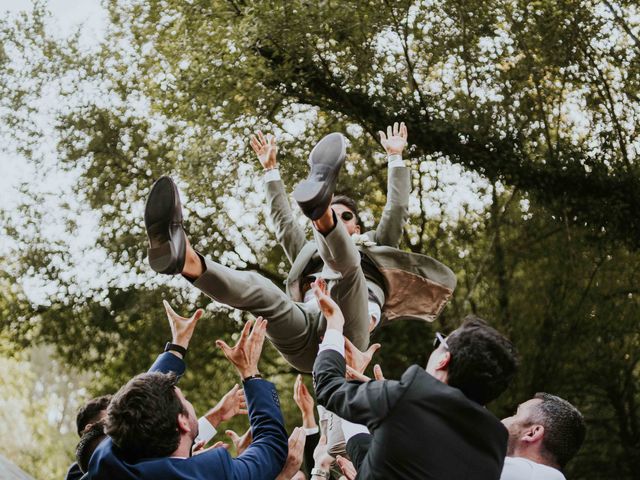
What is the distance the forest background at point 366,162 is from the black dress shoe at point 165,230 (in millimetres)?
4972

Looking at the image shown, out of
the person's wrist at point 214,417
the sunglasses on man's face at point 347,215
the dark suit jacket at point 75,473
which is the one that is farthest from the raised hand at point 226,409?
the sunglasses on man's face at point 347,215

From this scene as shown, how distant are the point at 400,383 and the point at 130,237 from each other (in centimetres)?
851

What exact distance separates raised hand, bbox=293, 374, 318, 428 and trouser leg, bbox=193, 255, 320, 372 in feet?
1.59

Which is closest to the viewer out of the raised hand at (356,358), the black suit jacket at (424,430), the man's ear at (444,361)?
the black suit jacket at (424,430)

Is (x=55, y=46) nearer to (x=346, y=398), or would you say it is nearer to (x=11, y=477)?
(x=11, y=477)

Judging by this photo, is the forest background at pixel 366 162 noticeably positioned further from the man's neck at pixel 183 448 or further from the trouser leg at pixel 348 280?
the man's neck at pixel 183 448

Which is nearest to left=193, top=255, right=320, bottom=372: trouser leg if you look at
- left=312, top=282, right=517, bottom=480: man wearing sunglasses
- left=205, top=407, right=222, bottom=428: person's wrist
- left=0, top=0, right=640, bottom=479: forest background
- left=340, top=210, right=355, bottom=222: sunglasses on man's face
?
left=205, top=407, right=222, bottom=428: person's wrist

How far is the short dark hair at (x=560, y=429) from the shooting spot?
9.97 feet

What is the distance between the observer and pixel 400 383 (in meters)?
2.35

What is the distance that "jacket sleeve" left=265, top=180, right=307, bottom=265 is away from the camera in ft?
15.2

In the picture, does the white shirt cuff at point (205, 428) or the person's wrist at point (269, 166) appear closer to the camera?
the white shirt cuff at point (205, 428)

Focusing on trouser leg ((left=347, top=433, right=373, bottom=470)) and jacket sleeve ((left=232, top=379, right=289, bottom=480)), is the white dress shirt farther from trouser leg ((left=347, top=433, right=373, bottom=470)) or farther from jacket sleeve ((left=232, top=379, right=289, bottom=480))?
jacket sleeve ((left=232, top=379, right=289, bottom=480))

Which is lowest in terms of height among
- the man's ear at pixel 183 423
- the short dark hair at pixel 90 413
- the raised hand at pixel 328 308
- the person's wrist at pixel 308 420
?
the person's wrist at pixel 308 420

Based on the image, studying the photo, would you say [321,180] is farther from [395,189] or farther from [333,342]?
[395,189]
